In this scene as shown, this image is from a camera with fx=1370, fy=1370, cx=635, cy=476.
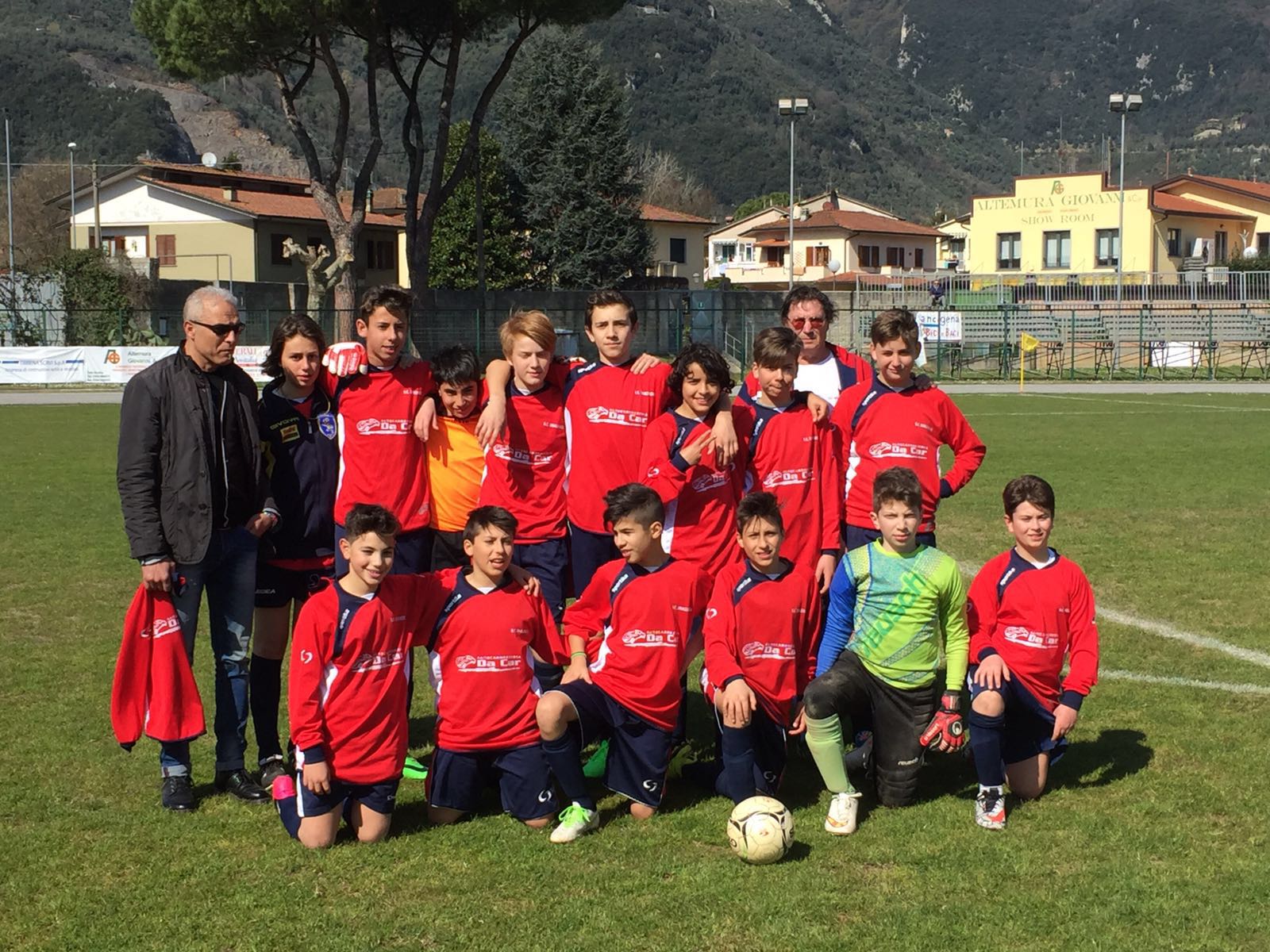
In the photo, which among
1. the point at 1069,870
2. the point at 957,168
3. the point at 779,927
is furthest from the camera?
the point at 957,168

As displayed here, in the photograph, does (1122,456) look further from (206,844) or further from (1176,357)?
(1176,357)

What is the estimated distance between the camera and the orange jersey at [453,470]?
582 centimetres

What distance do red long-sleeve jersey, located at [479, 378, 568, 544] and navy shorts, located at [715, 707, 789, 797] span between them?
3.75ft

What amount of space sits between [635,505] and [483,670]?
835 mm

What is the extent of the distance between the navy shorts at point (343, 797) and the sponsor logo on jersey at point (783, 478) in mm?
1903

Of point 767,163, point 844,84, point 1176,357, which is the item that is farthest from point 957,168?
point 1176,357

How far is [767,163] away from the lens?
141625mm

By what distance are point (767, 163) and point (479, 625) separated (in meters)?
141

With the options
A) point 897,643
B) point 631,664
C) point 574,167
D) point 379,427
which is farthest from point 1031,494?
point 574,167

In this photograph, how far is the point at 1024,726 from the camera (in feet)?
17.2

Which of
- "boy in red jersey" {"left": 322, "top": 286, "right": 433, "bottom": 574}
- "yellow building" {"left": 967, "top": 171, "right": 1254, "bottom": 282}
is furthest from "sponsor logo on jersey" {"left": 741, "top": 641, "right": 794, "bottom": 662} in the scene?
"yellow building" {"left": 967, "top": 171, "right": 1254, "bottom": 282}

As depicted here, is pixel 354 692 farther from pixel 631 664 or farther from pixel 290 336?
pixel 290 336

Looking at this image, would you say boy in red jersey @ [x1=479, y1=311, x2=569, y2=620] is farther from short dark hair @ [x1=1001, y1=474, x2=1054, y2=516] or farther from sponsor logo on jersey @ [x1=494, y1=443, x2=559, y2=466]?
short dark hair @ [x1=1001, y1=474, x2=1054, y2=516]

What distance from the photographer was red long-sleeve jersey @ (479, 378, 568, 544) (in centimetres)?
570
